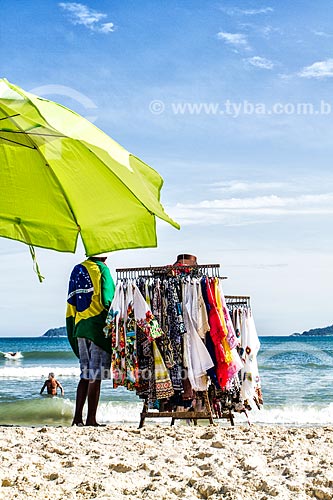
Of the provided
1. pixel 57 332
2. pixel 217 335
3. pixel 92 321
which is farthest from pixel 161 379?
pixel 57 332

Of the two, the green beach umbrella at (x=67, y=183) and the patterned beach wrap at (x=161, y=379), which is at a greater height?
the green beach umbrella at (x=67, y=183)

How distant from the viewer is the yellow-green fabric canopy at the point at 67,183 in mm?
3328

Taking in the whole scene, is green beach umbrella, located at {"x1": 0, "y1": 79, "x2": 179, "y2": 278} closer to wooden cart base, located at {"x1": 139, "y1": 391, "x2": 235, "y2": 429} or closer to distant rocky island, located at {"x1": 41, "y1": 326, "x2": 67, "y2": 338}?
wooden cart base, located at {"x1": 139, "y1": 391, "x2": 235, "y2": 429}

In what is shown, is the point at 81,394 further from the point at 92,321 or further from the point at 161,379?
the point at 161,379

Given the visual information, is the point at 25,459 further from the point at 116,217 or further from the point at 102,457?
the point at 116,217

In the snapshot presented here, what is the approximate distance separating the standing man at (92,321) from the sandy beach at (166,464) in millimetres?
705

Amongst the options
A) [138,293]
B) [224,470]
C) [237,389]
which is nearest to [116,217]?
[224,470]

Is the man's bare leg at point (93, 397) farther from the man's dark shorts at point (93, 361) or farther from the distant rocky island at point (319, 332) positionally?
the distant rocky island at point (319, 332)

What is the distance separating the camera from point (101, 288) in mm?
6539

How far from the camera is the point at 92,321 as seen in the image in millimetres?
6484

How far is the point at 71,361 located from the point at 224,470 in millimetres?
32449

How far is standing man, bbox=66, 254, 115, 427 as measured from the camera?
21.3 ft

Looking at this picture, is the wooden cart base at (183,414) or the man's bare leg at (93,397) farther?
the man's bare leg at (93,397)

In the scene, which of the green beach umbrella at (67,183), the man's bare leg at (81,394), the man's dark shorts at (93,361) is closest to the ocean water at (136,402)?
the man's bare leg at (81,394)
